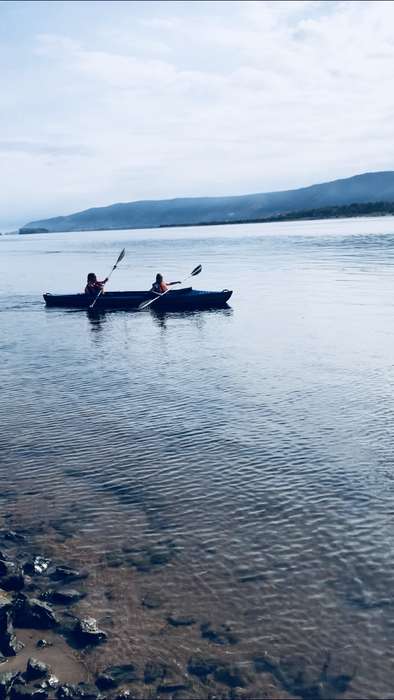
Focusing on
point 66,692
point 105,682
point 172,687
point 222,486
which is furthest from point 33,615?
point 222,486

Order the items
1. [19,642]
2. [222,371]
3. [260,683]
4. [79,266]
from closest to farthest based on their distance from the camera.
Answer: [260,683], [19,642], [222,371], [79,266]

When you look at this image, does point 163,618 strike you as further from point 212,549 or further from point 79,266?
point 79,266

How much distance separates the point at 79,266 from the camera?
79000mm

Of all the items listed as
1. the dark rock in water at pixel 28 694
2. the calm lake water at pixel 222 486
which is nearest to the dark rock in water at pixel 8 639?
the dark rock in water at pixel 28 694

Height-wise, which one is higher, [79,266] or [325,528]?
[79,266]

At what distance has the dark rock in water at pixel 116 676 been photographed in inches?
294

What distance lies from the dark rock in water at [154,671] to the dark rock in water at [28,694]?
1.24m

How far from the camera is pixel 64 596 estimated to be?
923 centimetres

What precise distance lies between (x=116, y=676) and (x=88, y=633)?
84cm

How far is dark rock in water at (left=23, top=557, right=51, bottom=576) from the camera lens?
32.4ft

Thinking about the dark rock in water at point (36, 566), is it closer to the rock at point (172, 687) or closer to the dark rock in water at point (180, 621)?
the dark rock in water at point (180, 621)

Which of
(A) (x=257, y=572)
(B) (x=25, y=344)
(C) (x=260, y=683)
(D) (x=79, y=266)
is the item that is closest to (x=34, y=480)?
(A) (x=257, y=572)

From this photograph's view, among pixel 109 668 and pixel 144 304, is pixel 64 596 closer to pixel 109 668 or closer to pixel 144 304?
pixel 109 668

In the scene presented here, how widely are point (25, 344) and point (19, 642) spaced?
75.4ft
